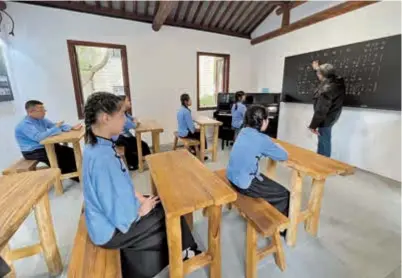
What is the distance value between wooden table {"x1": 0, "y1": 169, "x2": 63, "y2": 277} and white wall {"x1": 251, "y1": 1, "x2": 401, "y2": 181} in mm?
3749

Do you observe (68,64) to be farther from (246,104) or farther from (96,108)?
(246,104)

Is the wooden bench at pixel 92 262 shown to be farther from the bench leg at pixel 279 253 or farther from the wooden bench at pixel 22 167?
the wooden bench at pixel 22 167

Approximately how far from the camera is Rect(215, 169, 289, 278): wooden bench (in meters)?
1.25

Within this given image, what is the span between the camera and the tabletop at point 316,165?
4.48ft

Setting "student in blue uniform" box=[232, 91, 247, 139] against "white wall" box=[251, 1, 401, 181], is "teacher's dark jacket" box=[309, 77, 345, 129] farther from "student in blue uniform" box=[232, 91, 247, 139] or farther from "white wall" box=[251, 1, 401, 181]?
"student in blue uniform" box=[232, 91, 247, 139]

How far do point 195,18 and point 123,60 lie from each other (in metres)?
1.77

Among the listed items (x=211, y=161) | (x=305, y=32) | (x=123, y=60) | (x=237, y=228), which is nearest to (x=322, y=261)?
(x=237, y=228)

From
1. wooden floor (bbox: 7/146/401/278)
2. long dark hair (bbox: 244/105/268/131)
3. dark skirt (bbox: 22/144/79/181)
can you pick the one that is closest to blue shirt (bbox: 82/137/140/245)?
wooden floor (bbox: 7/146/401/278)

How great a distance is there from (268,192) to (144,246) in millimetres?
1000

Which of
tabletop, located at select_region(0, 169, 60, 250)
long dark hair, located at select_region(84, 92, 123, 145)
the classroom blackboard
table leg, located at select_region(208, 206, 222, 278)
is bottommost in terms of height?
table leg, located at select_region(208, 206, 222, 278)

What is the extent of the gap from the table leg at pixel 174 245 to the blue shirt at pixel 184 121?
2.46 meters

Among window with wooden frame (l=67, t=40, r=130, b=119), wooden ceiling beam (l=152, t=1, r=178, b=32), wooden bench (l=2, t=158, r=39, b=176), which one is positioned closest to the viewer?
wooden bench (l=2, t=158, r=39, b=176)

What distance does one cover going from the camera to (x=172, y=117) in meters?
4.63

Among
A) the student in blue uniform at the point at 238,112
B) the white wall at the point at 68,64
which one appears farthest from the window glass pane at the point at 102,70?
the student in blue uniform at the point at 238,112
